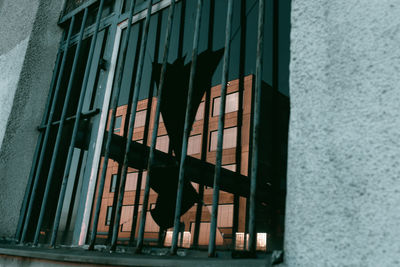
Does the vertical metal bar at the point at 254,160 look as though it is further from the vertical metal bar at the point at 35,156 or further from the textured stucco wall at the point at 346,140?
the vertical metal bar at the point at 35,156

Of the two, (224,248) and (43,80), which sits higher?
(43,80)

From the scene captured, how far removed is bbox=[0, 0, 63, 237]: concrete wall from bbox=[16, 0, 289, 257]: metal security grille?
9 cm

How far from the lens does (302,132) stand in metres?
1.09

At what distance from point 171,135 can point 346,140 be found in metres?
1.25

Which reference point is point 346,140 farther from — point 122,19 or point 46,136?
point 46,136

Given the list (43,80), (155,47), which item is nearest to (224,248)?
(155,47)

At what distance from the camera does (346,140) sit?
3.27 feet

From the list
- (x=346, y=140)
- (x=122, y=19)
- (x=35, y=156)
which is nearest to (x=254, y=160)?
(x=346, y=140)

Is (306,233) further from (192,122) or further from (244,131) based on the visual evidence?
(192,122)

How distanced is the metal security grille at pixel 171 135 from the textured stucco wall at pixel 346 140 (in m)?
0.36

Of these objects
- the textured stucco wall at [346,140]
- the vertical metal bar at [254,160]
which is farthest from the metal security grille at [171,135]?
the textured stucco wall at [346,140]

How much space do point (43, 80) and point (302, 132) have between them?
269cm

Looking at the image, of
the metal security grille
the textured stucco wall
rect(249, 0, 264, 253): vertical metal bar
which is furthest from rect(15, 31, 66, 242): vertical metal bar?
the textured stucco wall

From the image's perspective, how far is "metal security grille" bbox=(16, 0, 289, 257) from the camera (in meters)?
1.55
